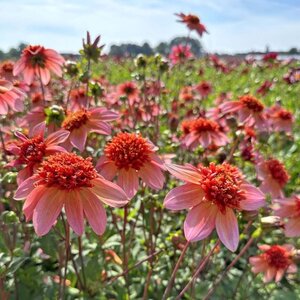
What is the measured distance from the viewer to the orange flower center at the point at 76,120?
1.50 metres

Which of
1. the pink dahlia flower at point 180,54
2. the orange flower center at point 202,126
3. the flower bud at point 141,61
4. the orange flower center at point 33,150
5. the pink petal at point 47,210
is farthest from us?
the pink dahlia flower at point 180,54

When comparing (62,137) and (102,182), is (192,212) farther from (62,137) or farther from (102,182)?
(62,137)

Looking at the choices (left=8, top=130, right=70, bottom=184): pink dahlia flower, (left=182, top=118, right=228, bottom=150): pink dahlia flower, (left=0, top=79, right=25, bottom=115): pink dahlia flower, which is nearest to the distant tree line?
(left=182, top=118, right=228, bottom=150): pink dahlia flower

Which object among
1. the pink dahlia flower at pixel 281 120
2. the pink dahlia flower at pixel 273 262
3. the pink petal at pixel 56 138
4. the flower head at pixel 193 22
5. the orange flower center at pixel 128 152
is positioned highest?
the flower head at pixel 193 22

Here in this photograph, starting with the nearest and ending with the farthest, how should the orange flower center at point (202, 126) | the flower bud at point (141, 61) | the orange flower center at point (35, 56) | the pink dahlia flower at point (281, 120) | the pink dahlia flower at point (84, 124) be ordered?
the pink dahlia flower at point (84, 124) → the orange flower center at point (35, 56) → the orange flower center at point (202, 126) → the flower bud at point (141, 61) → the pink dahlia flower at point (281, 120)

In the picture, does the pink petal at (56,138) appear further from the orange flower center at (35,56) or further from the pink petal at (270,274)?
the pink petal at (270,274)

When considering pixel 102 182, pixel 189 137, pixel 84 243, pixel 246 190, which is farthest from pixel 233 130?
pixel 102 182

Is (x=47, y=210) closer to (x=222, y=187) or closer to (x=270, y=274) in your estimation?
(x=222, y=187)

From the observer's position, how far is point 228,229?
1.07m

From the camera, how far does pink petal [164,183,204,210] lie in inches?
43.3

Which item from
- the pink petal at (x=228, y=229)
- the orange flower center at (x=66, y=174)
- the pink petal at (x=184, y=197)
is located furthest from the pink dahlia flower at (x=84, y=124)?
the pink petal at (x=228, y=229)

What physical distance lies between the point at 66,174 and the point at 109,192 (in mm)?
115

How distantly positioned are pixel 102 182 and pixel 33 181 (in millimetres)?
174

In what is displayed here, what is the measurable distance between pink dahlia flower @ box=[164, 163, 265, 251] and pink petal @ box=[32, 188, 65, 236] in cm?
27
